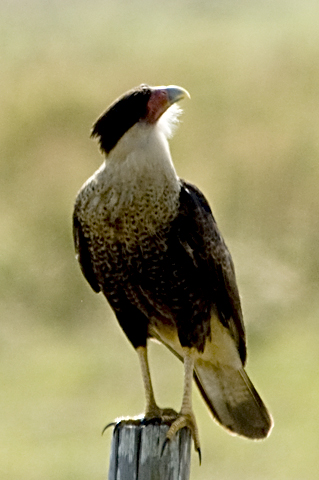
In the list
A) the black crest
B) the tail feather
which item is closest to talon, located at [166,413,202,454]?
the tail feather

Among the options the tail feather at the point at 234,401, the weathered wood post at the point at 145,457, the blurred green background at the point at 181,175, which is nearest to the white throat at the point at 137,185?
the tail feather at the point at 234,401

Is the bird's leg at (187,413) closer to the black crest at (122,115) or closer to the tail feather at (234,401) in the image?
the tail feather at (234,401)

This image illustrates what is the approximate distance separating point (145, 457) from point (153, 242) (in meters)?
1.18

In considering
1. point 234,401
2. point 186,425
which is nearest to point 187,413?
point 186,425

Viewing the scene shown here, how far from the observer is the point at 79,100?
45.4ft

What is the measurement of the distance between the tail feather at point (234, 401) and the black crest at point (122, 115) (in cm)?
128

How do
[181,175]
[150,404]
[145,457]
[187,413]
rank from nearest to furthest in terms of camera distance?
1. [145,457]
2. [187,413]
3. [150,404]
4. [181,175]

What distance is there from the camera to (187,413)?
4.71 metres

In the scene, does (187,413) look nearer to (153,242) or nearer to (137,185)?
(153,242)

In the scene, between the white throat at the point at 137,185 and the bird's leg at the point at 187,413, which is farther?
the white throat at the point at 137,185

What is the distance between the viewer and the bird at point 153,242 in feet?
15.5

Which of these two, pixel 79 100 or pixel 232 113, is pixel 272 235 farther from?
pixel 79 100

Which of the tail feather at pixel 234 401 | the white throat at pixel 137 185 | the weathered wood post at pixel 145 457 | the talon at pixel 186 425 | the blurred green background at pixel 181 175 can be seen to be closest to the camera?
the weathered wood post at pixel 145 457

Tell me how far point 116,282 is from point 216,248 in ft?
1.55
